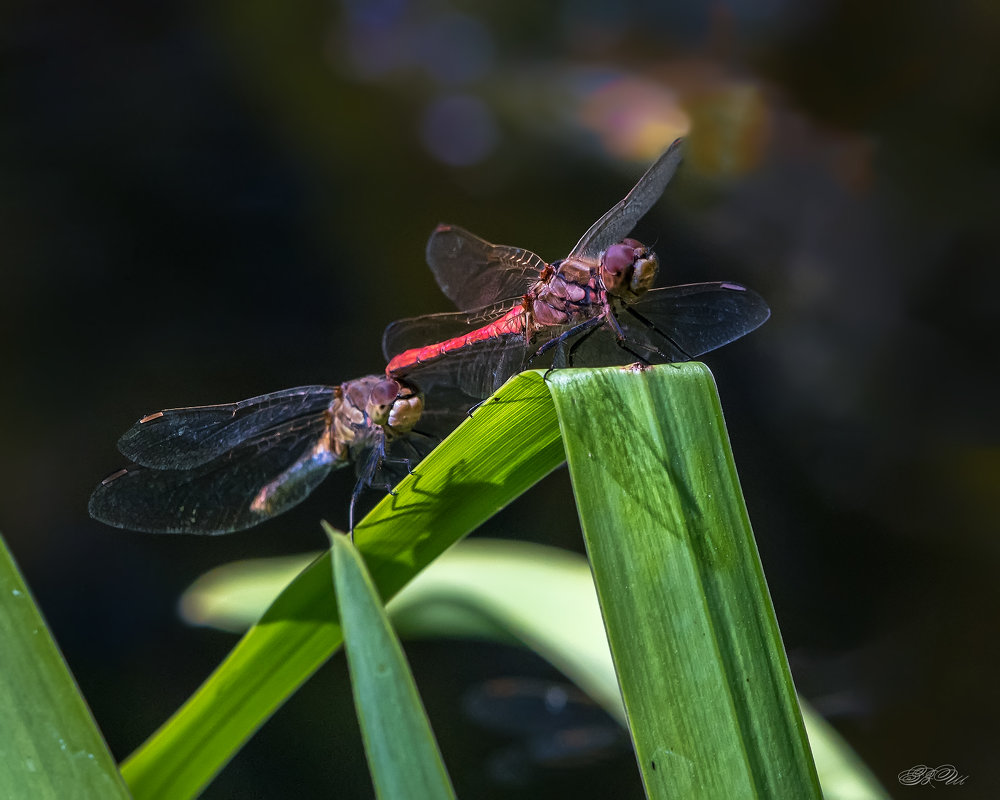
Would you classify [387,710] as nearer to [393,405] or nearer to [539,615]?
[393,405]

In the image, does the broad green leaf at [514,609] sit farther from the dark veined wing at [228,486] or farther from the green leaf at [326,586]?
the green leaf at [326,586]

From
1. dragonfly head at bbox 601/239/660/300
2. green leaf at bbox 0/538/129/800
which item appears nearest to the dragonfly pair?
dragonfly head at bbox 601/239/660/300

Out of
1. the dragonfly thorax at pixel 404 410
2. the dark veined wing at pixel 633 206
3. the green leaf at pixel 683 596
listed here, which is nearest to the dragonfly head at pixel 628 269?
the dark veined wing at pixel 633 206

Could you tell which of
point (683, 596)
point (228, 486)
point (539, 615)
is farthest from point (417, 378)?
point (683, 596)

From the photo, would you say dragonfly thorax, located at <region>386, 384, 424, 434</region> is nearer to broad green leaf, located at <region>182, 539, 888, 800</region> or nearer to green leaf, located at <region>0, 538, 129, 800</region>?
broad green leaf, located at <region>182, 539, 888, 800</region>

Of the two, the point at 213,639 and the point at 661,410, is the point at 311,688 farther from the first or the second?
the point at 661,410
